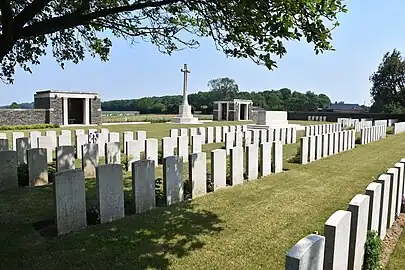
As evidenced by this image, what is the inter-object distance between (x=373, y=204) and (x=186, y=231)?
2.39 metres

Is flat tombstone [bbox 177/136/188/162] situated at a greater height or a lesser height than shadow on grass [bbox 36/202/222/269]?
greater

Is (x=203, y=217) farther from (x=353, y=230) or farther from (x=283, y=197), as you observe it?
(x=353, y=230)

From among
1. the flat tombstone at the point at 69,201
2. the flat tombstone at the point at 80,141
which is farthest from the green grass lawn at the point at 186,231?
the flat tombstone at the point at 80,141

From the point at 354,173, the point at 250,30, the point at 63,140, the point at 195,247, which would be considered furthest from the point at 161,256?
the point at 63,140

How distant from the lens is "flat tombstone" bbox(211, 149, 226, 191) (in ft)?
23.2

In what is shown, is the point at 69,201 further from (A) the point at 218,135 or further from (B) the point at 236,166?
(A) the point at 218,135

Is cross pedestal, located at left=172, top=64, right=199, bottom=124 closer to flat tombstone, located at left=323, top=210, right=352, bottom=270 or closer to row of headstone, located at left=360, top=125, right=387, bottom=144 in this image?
row of headstone, located at left=360, top=125, right=387, bottom=144

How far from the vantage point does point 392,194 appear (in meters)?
5.00

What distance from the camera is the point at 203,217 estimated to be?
536cm

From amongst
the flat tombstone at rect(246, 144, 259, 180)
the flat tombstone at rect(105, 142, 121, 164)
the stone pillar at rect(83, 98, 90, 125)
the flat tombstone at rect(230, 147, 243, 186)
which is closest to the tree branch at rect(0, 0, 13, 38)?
the flat tombstone at rect(230, 147, 243, 186)

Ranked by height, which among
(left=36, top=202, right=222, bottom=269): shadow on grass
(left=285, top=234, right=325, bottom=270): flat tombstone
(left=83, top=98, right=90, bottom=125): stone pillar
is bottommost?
(left=36, top=202, right=222, bottom=269): shadow on grass

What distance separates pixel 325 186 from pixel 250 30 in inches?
173

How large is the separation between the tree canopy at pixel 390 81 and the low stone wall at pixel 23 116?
3959 centimetres

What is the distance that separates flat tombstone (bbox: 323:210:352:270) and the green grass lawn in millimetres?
936
